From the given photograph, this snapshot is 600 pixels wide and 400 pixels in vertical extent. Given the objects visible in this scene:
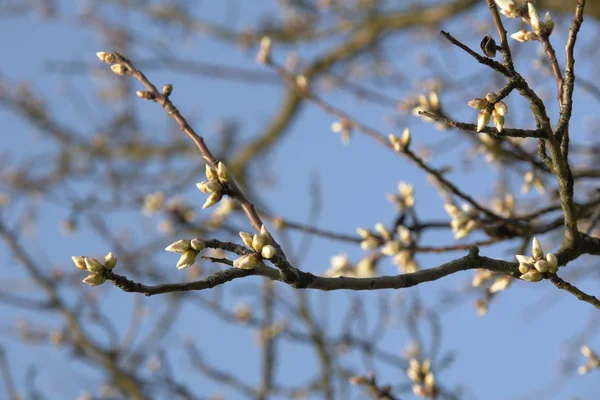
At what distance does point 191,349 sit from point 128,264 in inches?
39.0

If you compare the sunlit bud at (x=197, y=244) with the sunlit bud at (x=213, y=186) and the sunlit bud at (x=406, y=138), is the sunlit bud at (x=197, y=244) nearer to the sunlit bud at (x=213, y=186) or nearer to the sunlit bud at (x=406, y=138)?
the sunlit bud at (x=213, y=186)

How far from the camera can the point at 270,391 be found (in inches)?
195

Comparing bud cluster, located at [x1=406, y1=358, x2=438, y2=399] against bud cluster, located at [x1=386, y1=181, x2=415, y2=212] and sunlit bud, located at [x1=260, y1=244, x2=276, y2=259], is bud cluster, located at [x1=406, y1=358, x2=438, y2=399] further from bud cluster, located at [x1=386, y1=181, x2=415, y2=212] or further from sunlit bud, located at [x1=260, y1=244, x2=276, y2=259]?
sunlit bud, located at [x1=260, y1=244, x2=276, y2=259]

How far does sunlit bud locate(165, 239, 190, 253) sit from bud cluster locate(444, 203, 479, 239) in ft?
4.26

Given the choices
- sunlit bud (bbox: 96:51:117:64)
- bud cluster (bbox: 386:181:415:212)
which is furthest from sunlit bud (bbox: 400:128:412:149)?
sunlit bud (bbox: 96:51:117:64)

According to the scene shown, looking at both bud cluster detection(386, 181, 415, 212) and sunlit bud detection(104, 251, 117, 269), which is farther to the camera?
bud cluster detection(386, 181, 415, 212)

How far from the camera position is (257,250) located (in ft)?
5.24

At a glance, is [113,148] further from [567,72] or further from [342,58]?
[567,72]

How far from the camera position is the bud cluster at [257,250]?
1.54m

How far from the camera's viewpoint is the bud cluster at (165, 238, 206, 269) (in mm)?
1667

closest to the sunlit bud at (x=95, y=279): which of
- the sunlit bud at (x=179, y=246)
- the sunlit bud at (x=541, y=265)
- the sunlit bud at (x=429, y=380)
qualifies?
the sunlit bud at (x=179, y=246)

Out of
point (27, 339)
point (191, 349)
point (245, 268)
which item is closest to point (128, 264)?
point (191, 349)

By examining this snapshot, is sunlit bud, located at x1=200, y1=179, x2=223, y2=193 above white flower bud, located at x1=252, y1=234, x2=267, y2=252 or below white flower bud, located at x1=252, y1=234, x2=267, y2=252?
above

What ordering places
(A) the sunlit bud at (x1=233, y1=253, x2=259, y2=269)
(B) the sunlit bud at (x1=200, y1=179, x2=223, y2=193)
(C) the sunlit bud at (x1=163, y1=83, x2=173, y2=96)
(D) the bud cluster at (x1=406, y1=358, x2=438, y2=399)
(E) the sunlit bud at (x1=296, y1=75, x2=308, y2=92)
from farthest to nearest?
(E) the sunlit bud at (x1=296, y1=75, x2=308, y2=92) < (D) the bud cluster at (x1=406, y1=358, x2=438, y2=399) < (C) the sunlit bud at (x1=163, y1=83, x2=173, y2=96) < (B) the sunlit bud at (x1=200, y1=179, x2=223, y2=193) < (A) the sunlit bud at (x1=233, y1=253, x2=259, y2=269)
